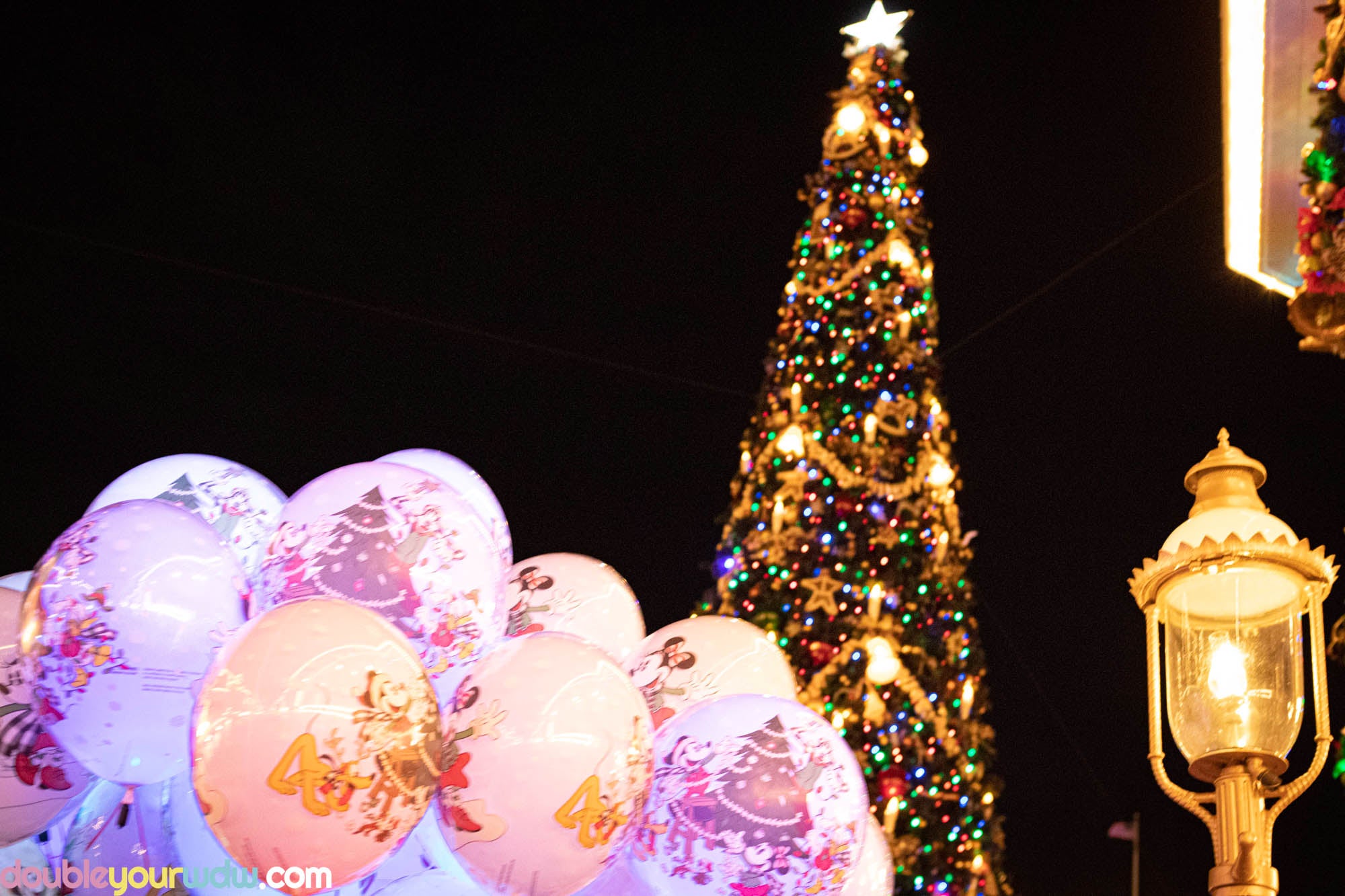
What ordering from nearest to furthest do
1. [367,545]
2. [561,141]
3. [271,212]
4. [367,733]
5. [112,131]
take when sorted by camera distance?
1. [367,733]
2. [367,545]
3. [112,131]
4. [271,212]
5. [561,141]

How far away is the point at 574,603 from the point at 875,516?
3490 mm

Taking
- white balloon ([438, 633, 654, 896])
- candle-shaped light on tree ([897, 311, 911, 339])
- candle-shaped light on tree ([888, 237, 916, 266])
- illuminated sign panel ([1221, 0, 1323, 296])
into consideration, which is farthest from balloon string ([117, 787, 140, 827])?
candle-shaped light on tree ([888, 237, 916, 266])

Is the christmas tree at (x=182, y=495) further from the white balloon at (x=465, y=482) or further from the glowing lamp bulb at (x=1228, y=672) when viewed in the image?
the glowing lamp bulb at (x=1228, y=672)

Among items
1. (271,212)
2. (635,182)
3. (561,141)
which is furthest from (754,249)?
(271,212)

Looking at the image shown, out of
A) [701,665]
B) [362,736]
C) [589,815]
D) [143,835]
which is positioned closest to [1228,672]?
[589,815]

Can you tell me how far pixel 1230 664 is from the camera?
260cm

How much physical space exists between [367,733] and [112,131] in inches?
273

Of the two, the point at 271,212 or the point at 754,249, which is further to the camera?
the point at 754,249

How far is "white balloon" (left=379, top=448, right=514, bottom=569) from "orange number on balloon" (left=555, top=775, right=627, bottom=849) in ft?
2.48

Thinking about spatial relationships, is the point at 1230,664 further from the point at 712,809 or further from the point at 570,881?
the point at 570,881

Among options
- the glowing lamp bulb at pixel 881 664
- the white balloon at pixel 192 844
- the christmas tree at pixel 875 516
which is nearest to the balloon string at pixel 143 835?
the white balloon at pixel 192 844

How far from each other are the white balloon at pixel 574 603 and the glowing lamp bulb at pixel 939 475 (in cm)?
349

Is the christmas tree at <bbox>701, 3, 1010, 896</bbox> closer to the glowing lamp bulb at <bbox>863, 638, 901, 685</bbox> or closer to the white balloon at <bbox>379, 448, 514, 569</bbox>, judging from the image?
the glowing lamp bulb at <bbox>863, 638, 901, 685</bbox>

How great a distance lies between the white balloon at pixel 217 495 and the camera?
3283 millimetres
